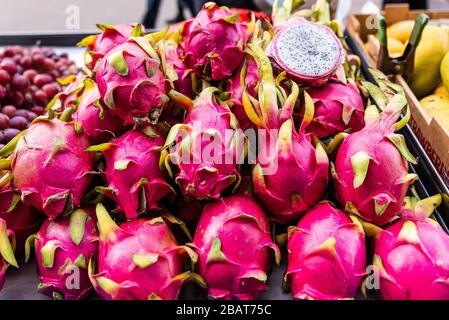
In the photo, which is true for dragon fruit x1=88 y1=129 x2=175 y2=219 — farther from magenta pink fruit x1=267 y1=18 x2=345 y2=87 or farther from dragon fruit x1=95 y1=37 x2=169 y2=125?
magenta pink fruit x1=267 y1=18 x2=345 y2=87

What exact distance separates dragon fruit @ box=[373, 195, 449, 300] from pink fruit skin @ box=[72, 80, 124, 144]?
52 centimetres

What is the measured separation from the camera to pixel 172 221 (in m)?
0.85

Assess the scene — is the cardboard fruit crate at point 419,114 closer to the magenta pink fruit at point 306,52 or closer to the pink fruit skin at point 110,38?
the magenta pink fruit at point 306,52

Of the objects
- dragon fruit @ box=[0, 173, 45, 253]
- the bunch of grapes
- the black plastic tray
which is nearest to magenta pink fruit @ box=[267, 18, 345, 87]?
the black plastic tray

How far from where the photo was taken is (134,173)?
2.65 ft

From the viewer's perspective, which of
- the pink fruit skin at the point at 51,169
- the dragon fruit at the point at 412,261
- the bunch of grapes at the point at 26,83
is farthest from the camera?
the bunch of grapes at the point at 26,83

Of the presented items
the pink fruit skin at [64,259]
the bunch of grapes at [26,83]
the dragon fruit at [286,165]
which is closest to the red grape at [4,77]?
the bunch of grapes at [26,83]

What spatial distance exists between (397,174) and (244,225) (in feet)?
0.91

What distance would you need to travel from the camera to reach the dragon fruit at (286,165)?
2.65ft

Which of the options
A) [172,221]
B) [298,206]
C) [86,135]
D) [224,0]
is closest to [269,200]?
[298,206]

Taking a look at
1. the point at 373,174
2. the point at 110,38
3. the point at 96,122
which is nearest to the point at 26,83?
the point at 110,38

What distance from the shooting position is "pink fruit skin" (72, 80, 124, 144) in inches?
35.1
